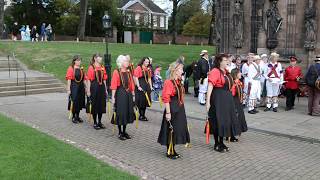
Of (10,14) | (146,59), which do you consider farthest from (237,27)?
(10,14)

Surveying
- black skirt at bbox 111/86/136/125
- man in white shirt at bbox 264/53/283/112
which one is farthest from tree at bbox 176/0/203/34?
black skirt at bbox 111/86/136/125

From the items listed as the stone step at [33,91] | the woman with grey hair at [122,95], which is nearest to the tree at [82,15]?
the stone step at [33,91]

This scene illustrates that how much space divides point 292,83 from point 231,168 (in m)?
7.49

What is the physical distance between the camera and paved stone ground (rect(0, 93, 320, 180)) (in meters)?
7.92

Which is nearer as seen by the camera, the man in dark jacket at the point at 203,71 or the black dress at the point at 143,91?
the black dress at the point at 143,91

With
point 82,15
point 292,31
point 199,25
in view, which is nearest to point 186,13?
point 199,25

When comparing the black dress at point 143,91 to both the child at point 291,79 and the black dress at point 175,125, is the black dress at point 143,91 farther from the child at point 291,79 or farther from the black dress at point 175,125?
the child at point 291,79

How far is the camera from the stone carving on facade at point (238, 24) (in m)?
19.9

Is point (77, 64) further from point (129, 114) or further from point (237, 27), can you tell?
point (237, 27)

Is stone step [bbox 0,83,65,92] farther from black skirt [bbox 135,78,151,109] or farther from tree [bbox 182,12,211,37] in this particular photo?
tree [bbox 182,12,211,37]

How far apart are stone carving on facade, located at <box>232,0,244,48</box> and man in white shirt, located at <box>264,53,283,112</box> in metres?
5.43

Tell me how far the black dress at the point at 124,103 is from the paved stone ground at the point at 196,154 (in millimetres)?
550

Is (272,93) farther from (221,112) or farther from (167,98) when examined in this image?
(167,98)

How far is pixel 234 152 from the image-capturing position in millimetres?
9383
